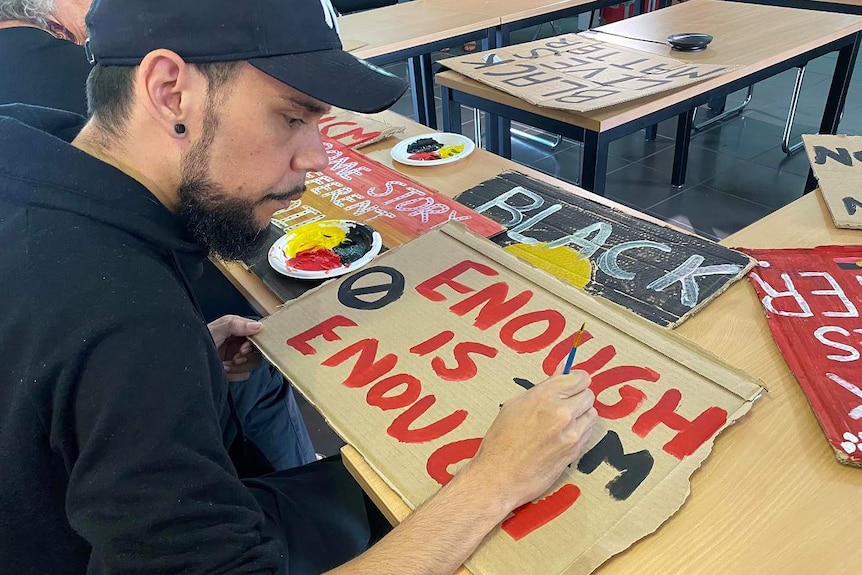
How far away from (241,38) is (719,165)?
8.69 feet

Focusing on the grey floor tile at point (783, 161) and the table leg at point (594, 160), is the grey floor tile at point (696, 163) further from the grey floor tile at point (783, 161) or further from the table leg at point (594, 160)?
the table leg at point (594, 160)

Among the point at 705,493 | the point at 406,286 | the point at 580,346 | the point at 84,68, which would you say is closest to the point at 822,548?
the point at 705,493

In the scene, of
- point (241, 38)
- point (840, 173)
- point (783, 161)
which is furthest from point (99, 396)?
point (783, 161)

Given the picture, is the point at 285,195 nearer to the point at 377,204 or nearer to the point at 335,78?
the point at 335,78

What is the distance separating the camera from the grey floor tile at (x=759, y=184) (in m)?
2.54

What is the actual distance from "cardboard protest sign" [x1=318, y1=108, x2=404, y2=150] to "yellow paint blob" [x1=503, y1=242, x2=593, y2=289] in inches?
23.2

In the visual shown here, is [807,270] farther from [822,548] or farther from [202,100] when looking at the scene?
[202,100]

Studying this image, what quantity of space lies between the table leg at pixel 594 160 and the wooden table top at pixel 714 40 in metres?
0.03

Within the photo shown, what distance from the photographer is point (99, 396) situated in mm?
542

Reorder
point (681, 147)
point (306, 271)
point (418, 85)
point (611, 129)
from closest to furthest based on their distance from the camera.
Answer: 1. point (306, 271)
2. point (611, 129)
3. point (418, 85)
4. point (681, 147)

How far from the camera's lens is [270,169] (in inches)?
28.6


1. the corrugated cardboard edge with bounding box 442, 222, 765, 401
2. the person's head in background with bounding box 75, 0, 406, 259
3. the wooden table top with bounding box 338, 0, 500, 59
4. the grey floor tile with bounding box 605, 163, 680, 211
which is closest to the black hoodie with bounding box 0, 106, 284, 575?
the person's head in background with bounding box 75, 0, 406, 259

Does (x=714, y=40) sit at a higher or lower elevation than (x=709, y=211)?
higher

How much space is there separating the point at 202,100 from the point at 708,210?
2277 mm
